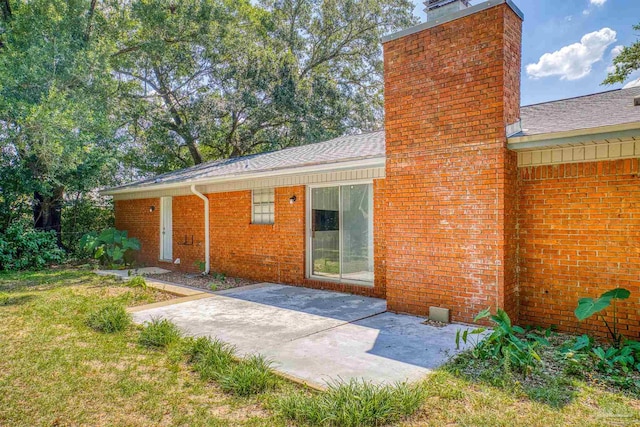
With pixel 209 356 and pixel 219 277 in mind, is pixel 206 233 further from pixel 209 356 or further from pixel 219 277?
pixel 209 356

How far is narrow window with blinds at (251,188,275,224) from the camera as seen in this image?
953 cm

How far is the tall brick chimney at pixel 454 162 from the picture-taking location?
5.30 meters

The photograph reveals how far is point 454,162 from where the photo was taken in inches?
222

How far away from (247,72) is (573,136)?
16242 millimetres

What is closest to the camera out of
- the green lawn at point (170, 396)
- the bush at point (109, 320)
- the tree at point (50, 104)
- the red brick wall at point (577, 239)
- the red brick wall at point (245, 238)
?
the green lawn at point (170, 396)

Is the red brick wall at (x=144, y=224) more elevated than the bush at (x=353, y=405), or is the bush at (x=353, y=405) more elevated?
the red brick wall at (x=144, y=224)

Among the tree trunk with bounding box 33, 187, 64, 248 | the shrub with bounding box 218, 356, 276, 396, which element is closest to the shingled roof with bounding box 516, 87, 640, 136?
the shrub with bounding box 218, 356, 276, 396

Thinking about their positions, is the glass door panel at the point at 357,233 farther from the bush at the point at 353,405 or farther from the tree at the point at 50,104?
the tree at the point at 50,104

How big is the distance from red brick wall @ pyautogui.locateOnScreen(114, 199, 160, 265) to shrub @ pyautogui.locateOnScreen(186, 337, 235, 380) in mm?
8787

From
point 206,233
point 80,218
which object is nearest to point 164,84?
point 80,218

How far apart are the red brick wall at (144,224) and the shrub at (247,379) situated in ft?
32.4

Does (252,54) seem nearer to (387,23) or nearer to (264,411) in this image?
(387,23)

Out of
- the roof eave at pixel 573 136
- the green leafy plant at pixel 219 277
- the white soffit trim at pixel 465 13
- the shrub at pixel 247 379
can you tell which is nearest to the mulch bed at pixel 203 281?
the green leafy plant at pixel 219 277

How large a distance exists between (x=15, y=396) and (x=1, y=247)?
10737 millimetres
